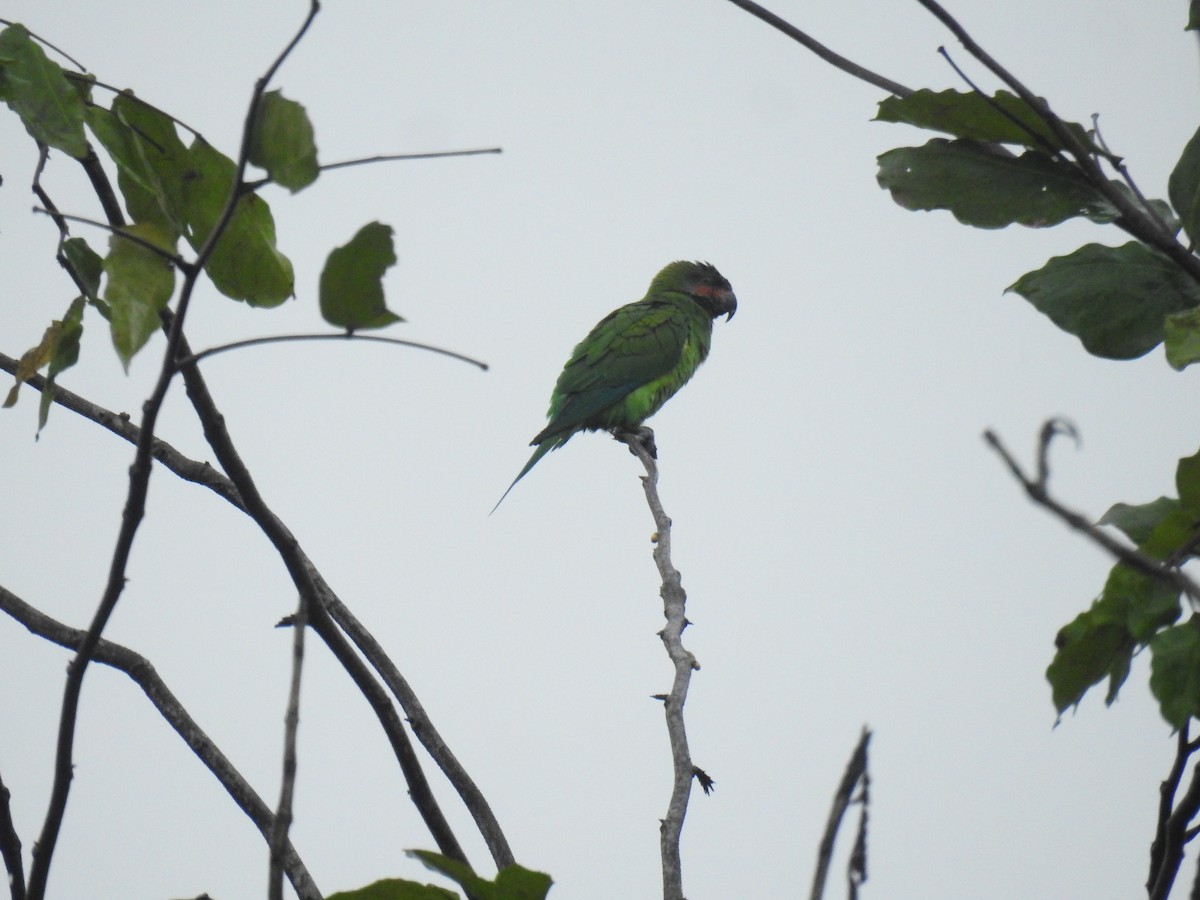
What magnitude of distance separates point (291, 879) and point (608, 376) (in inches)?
277

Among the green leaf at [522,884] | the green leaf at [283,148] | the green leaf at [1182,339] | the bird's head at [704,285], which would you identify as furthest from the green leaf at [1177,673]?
the bird's head at [704,285]

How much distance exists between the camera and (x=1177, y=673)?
1.27m

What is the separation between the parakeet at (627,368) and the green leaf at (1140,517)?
256 inches

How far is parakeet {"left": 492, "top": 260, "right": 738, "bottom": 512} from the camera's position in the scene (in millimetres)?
8547

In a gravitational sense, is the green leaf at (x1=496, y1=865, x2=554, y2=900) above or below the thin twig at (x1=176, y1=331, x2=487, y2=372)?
below

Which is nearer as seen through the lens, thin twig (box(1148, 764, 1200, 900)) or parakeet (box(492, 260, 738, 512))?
thin twig (box(1148, 764, 1200, 900))

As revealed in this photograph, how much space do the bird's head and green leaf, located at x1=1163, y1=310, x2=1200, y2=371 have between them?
8.96 metres

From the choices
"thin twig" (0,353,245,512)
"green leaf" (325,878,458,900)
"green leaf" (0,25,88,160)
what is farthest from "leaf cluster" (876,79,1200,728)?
"thin twig" (0,353,245,512)

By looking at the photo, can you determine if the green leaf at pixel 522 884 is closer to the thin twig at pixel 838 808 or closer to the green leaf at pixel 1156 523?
the thin twig at pixel 838 808

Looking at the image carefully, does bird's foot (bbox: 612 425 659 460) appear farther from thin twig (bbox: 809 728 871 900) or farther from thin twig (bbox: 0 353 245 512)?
thin twig (bbox: 809 728 871 900)

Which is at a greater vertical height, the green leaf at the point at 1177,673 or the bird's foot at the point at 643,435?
the bird's foot at the point at 643,435

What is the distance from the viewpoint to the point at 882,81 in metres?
1.53

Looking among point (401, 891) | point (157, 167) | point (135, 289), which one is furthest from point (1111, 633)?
point (157, 167)

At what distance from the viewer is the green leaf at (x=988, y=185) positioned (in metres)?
1.64
